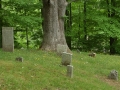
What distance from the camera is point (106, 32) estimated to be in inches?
858

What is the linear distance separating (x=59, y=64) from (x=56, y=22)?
4.93m

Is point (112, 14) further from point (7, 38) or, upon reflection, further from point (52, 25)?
point (7, 38)

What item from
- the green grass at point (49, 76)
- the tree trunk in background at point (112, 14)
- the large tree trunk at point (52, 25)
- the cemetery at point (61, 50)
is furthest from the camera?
the tree trunk in background at point (112, 14)

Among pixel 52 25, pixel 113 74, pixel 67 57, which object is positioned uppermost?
pixel 52 25

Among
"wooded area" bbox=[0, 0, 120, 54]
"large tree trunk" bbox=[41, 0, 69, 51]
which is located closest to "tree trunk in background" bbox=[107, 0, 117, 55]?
"wooded area" bbox=[0, 0, 120, 54]

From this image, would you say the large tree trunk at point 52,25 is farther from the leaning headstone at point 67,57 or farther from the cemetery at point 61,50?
the leaning headstone at point 67,57

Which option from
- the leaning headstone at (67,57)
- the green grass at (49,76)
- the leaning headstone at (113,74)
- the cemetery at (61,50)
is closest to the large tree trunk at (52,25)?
the cemetery at (61,50)

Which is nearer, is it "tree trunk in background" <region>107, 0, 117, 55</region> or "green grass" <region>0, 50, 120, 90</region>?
"green grass" <region>0, 50, 120, 90</region>

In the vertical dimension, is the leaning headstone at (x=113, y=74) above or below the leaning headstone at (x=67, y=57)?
below

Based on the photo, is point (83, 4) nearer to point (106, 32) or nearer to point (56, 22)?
point (106, 32)

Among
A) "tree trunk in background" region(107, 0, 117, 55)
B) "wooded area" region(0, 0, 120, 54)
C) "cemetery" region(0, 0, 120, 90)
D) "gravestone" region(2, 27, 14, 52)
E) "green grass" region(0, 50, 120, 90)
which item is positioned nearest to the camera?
"green grass" region(0, 50, 120, 90)

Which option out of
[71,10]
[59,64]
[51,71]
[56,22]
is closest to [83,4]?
[71,10]

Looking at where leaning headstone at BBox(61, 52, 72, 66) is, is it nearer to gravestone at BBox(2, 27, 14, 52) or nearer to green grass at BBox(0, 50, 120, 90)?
green grass at BBox(0, 50, 120, 90)

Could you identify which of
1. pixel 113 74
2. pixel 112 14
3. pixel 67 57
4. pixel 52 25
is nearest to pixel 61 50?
pixel 52 25
